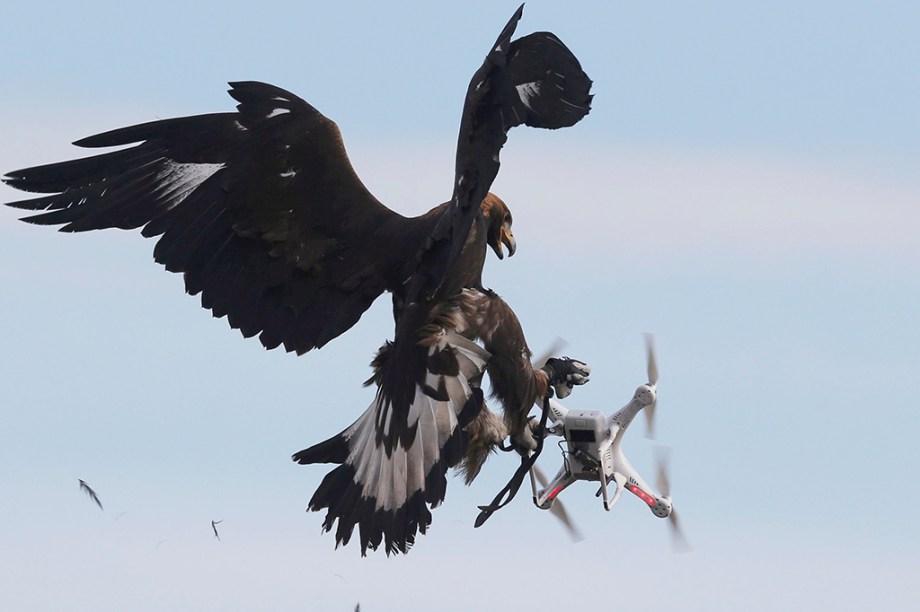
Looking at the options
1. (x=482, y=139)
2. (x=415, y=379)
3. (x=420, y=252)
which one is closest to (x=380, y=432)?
(x=415, y=379)

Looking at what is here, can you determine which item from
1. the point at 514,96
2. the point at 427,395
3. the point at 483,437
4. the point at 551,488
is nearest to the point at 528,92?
the point at 514,96

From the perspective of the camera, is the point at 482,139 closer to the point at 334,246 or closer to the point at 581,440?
the point at 334,246

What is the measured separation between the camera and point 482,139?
7.53 metres

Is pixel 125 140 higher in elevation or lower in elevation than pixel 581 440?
higher

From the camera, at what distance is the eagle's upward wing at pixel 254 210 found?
8648 mm

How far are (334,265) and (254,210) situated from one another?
499 millimetres

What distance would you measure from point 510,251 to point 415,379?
0.99 m

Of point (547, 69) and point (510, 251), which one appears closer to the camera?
point (547, 69)

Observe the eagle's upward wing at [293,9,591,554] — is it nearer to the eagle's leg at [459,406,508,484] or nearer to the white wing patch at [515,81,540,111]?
the eagle's leg at [459,406,508,484]

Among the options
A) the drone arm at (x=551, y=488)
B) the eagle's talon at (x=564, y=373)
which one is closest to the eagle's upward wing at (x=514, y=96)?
the eagle's talon at (x=564, y=373)

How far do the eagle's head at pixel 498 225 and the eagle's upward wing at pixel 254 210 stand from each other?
37cm

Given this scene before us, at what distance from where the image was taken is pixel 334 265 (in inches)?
349

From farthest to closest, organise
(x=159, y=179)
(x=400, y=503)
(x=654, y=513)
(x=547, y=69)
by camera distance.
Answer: (x=654, y=513) < (x=159, y=179) < (x=400, y=503) < (x=547, y=69)

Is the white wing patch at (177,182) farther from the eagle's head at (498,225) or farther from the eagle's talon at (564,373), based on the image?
the eagle's talon at (564,373)
